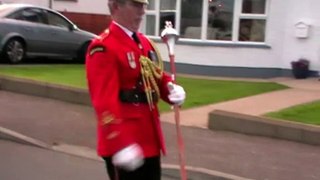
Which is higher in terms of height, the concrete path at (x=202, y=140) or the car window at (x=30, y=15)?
the car window at (x=30, y=15)

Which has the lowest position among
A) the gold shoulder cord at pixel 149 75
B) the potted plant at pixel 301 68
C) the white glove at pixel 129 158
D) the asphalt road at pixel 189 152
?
the asphalt road at pixel 189 152

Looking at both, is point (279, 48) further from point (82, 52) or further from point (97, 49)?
point (97, 49)

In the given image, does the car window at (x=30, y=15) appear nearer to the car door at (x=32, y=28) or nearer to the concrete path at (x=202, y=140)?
the car door at (x=32, y=28)

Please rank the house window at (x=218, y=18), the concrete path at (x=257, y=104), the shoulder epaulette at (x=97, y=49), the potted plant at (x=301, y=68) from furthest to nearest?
the house window at (x=218, y=18) → the potted plant at (x=301, y=68) → the concrete path at (x=257, y=104) → the shoulder epaulette at (x=97, y=49)

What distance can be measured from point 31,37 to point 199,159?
35.6 ft

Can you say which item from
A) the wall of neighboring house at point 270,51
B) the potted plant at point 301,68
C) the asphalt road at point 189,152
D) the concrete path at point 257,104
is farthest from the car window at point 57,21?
the asphalt road at point 189,152

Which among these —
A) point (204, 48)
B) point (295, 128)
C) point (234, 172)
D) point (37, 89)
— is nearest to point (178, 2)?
point (204, 48)

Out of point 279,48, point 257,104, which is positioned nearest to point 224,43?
point 279,48

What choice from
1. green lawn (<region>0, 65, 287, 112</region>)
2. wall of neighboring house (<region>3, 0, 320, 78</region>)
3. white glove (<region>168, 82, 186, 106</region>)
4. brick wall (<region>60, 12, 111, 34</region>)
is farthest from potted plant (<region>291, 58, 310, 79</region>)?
white glove (<region>168, 82, 186, 106</region>)

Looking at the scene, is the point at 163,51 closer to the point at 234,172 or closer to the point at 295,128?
the point at 295,128

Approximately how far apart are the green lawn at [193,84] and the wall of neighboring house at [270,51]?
137 cm

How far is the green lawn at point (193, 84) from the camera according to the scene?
12070 mm

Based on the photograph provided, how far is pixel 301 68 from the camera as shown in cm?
1519

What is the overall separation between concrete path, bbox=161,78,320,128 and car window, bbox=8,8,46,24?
7545 millimetres
